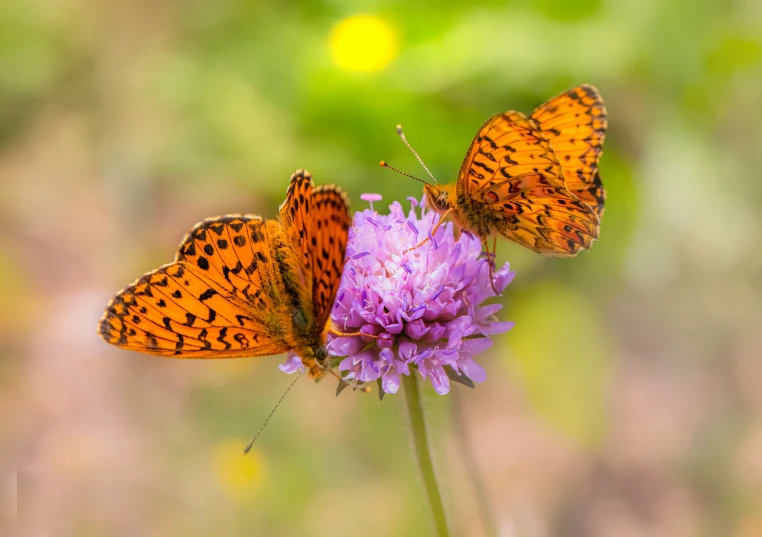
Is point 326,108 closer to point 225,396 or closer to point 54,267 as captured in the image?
point 225,396

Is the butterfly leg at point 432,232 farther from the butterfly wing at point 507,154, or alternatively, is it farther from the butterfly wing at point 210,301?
the butterfly wing at point 210,301

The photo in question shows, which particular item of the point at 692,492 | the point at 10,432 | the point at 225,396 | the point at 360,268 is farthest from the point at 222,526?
the point at 692,492

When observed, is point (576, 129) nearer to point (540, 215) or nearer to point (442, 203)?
point (540, 215)

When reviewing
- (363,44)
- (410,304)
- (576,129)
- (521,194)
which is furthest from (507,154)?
(363,44)

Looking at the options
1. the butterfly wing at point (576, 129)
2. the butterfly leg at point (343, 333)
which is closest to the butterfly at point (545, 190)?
the butterfly wing at point (576, 129)

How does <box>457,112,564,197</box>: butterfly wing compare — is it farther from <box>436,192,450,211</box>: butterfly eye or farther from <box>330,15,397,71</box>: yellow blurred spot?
<box>330,15,397,71</box>: yellow blurred spot

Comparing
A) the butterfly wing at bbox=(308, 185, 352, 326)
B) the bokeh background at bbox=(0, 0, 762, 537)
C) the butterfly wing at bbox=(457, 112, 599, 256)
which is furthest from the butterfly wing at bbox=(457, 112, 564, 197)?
the bokeh background at bbox=(0, 0, 762, 537)
